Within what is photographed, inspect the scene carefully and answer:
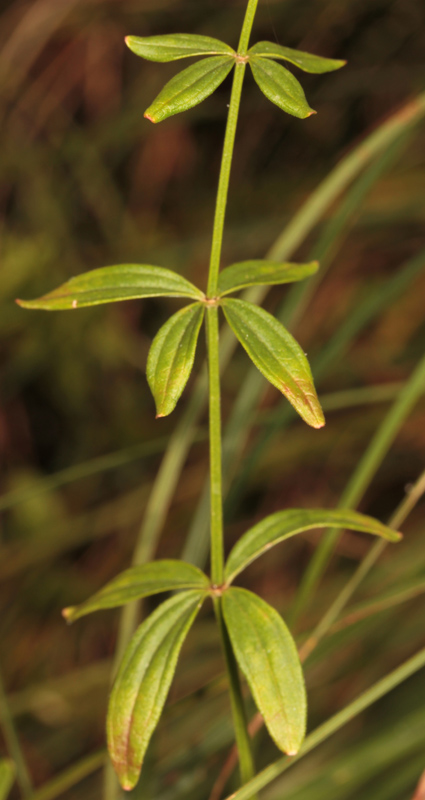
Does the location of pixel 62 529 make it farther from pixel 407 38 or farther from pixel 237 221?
pixel 407 38

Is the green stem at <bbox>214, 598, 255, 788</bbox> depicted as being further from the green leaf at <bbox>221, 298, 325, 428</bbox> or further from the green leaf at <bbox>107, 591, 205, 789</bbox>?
the green leaf at <bbox>221, 298, 325, 428</bbox>

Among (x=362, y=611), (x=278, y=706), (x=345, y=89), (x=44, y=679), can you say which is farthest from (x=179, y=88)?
(x=345, y=89)

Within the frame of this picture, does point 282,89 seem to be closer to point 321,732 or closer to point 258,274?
A: point 258,274

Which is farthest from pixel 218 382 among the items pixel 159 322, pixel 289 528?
pixel 159 322

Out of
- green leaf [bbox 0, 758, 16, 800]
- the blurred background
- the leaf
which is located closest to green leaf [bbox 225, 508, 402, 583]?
the leaf

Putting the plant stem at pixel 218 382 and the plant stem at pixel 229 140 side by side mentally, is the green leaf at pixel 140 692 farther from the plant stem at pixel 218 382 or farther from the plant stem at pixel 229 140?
the plant stem at pixel 229 140
